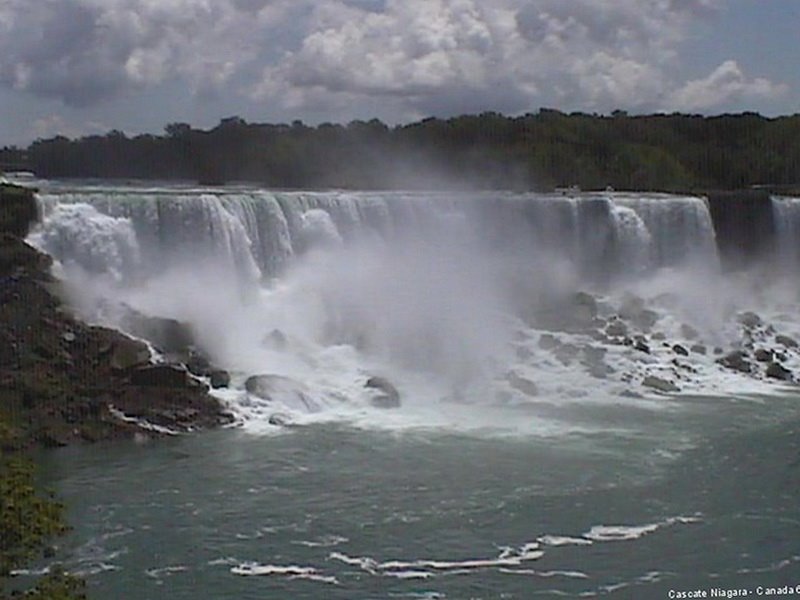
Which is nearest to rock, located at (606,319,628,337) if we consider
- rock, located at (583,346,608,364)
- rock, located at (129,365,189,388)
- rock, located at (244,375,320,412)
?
rock, located at (583,346,608,364)

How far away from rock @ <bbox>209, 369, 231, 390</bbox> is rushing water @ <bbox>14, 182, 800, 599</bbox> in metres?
0.15

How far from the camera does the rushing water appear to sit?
11.7m

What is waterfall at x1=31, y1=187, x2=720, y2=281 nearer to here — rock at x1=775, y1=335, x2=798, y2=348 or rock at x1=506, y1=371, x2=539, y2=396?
rock at x1=775, y1=335, x2=798, y2=348

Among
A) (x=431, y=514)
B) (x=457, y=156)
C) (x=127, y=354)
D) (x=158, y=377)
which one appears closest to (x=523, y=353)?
(x=158, y=377)

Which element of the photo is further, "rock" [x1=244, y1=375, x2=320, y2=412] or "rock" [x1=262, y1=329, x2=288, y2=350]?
"rock" [x1=262, y1=329, x2=288, y2=350]

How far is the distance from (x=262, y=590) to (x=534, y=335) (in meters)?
12.6

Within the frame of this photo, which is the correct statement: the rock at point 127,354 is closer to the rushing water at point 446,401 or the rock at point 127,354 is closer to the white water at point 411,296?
the rushing water at point 446,401

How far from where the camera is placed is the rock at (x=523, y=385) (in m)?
19.7

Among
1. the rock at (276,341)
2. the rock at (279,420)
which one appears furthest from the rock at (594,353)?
the rock at (279,420)

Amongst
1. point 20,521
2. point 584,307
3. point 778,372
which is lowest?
point 778,372

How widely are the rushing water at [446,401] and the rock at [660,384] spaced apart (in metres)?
0.05

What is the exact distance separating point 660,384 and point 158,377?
803cm

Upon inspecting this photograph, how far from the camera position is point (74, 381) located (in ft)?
56.7

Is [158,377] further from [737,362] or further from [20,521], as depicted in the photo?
[20,521]
